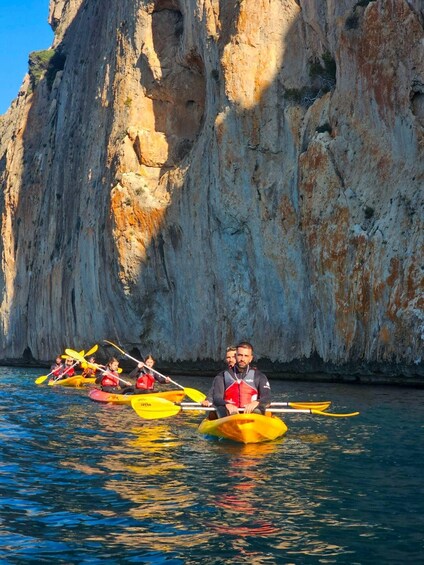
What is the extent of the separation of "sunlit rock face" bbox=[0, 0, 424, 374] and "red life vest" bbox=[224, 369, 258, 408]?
12.2 m

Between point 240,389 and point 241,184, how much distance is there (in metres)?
23.7

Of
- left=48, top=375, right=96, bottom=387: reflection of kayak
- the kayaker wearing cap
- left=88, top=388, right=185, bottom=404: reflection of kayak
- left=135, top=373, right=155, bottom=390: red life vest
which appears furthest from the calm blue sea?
left=48, top=375, right=96, bottom=387: reflection of kayak

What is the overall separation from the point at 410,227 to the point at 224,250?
12.6 metres

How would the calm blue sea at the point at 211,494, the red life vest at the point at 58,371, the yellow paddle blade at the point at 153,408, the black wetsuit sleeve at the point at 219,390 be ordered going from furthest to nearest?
1. the red life vest at the point at 58,371
2. the yellow paddle blade at the point at 153,408
3. the black wetsuit sleeve at the point at 219,390
4. the calm blue sea at the point at 211,494

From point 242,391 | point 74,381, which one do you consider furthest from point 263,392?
point 74,381

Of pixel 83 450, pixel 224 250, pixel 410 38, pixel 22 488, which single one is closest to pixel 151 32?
pixel 224 250

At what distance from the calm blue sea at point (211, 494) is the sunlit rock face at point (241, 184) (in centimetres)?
1204

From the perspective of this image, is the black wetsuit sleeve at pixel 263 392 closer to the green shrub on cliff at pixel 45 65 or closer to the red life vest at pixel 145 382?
the red life vest at pixel 145 382

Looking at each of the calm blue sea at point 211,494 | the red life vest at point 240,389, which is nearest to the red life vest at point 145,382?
the calm blue sea at point 211,494

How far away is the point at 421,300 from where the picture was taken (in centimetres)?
2669

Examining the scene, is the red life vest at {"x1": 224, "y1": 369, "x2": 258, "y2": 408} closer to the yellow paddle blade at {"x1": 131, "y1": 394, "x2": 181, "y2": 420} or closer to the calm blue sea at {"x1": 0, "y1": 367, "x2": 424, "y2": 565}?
the calm blue sea at {"x1": 0, "y1": 367, "x2": 424, "y2": 565}

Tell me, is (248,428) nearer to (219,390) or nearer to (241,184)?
(219,390)

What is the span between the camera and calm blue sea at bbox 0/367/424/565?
8.25 metres

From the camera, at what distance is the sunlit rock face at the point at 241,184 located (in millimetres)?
29203
